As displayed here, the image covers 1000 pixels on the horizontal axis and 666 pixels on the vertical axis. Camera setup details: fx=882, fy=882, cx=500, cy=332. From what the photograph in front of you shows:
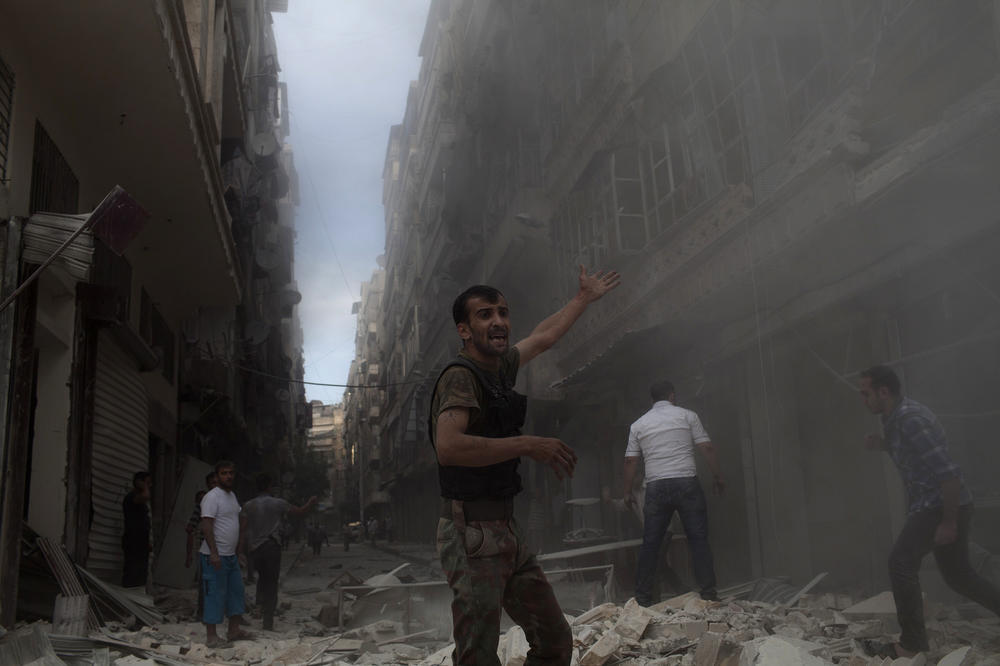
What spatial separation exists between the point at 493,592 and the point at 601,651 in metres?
1.74

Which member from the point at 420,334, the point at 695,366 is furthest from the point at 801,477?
the point at 420,334

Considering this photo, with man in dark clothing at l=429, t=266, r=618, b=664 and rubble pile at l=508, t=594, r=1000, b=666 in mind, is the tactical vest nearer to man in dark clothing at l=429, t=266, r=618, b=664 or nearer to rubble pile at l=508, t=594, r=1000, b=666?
man in dark clothing at l=429, t=266, r=618, b=664

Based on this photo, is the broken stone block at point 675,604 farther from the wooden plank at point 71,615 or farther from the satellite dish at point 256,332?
the satellite dish at point 256,332

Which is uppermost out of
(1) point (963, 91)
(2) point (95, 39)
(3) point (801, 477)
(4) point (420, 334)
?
(4) point (420, 334)

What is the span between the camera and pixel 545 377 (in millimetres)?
17641

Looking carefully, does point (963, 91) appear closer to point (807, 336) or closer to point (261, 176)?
point (807, 336)

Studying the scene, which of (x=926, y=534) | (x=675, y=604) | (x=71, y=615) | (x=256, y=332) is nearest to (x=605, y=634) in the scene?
(x=675, y=604)

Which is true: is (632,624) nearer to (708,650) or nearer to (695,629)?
(695,629)

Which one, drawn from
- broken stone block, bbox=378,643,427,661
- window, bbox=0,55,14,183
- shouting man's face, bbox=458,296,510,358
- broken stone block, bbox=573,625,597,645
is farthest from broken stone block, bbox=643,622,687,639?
window, bbox=0,55,14,183

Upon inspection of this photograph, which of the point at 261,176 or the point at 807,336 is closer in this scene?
the point at 807,336

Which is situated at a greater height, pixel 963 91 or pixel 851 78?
pixel 851 78

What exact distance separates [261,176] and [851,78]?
53.7 feet

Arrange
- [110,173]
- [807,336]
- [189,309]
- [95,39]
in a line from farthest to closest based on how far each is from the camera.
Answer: [189,309]
[110,173]
[807,336]
[95,39]

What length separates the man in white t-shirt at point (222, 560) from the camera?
6.93 meters
